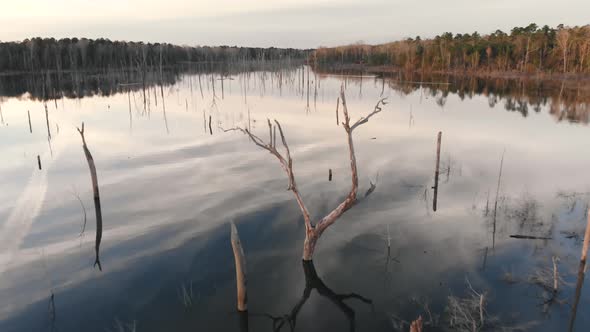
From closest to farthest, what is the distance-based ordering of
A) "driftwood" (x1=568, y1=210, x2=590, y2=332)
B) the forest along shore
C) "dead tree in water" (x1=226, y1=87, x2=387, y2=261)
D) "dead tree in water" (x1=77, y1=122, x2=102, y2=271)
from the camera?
→ "driftwood" (x1=568, y1=210, x2=590, y2=332)
"dead tree in water" (x1=226, y1=87, x2=387, y2=261)
"dead tree in water" (x1=77, y1=122, x2=102, y2=271)
the forest along shore

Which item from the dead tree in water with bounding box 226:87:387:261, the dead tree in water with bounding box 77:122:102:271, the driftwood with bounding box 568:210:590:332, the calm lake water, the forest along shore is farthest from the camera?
the forest along shore

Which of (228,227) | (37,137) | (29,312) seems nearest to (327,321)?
(228,227)

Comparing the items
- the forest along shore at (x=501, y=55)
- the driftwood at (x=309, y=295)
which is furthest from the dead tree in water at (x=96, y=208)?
the forest along shore at (x=501, y=55)

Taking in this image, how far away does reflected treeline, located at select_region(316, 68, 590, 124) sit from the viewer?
31969 millimetres

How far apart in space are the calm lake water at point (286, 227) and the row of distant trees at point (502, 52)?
1349 inches

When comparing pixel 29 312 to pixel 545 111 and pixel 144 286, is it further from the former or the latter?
pixel 545 111

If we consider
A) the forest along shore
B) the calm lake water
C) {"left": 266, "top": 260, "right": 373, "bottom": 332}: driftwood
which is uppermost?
the forest along shore

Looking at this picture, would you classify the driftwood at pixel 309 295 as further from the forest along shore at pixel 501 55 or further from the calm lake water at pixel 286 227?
the forest along shore at pixel 501 55

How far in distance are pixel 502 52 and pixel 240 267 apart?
67342 millimetres

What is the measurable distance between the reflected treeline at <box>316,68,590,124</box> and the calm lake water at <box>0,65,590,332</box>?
558 centimetres

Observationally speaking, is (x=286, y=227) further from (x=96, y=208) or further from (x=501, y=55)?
(x=501, y=55)

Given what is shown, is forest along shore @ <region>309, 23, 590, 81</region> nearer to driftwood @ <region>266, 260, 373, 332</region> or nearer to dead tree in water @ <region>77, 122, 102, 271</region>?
driftwood @ <region>266, 260, 373, 332</region>

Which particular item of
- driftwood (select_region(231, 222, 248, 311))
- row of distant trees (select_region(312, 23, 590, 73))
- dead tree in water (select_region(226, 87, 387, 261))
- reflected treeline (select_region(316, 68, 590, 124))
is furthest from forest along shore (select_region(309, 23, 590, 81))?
driftwood (select_region(231, 222, 248, 311))

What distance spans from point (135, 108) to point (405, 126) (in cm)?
2333
